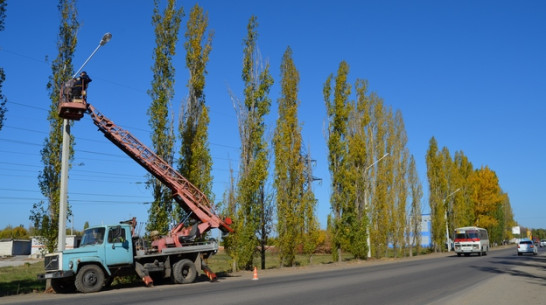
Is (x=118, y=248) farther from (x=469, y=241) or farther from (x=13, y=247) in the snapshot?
(x=13, y=247)

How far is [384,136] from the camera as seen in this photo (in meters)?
49.2

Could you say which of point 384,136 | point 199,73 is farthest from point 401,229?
point 199,73

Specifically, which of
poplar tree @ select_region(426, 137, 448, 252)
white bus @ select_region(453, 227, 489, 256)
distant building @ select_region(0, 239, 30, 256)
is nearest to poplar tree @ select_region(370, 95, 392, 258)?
white bus @ select_region(453, 227, 489, 256)

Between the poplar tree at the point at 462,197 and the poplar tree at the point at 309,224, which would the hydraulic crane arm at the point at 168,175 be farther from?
the poplar tree at the point at 462,197

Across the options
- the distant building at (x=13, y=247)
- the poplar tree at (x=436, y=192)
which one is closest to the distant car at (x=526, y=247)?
the poplar tree at (x=436, y=192)

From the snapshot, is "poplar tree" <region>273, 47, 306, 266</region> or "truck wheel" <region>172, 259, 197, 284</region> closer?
"truck wheel" <region>172, 259, 197, 284</region>

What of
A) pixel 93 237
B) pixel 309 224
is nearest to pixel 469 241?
pixel 309 224

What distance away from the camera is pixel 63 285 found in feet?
59.9

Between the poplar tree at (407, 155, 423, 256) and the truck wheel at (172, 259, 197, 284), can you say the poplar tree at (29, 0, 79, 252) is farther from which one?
the poplar tree at (407, 155, 423, 256)

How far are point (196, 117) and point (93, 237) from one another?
10634 mm

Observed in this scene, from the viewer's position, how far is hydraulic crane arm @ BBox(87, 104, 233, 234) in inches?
791

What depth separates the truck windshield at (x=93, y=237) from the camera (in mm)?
18539

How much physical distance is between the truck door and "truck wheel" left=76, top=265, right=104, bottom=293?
23.3 inches

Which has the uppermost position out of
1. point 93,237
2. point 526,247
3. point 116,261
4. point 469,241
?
point 93,237
